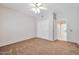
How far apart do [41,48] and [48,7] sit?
79cm

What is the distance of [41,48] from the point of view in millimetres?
2039

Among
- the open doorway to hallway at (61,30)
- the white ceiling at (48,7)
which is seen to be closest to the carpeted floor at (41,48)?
the open doorway to hallway at (61,30)

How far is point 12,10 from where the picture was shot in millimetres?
1970

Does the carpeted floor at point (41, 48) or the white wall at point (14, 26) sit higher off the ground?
the white wall at point (14, 26)

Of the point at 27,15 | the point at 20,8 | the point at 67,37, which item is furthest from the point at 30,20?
the point at 67,37

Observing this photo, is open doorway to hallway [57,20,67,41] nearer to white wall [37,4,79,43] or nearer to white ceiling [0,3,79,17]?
white wall [37,4,79,43]

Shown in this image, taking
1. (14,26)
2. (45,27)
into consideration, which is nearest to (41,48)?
(45,27)

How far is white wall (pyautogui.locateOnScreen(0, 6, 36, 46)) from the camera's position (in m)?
1.98

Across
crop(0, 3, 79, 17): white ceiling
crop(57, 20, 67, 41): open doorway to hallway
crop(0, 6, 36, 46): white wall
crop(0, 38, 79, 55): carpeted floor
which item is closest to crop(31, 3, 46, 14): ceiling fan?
crop(0, 3, 79, 17): white ceiling

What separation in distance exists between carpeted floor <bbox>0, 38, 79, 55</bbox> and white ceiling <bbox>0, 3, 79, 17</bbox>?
530 millimetres

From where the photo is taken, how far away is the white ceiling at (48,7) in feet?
6.56

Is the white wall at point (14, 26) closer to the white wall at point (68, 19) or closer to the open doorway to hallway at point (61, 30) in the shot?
the white wall at point (68, 19)

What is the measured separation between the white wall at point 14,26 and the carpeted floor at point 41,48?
0.12m
